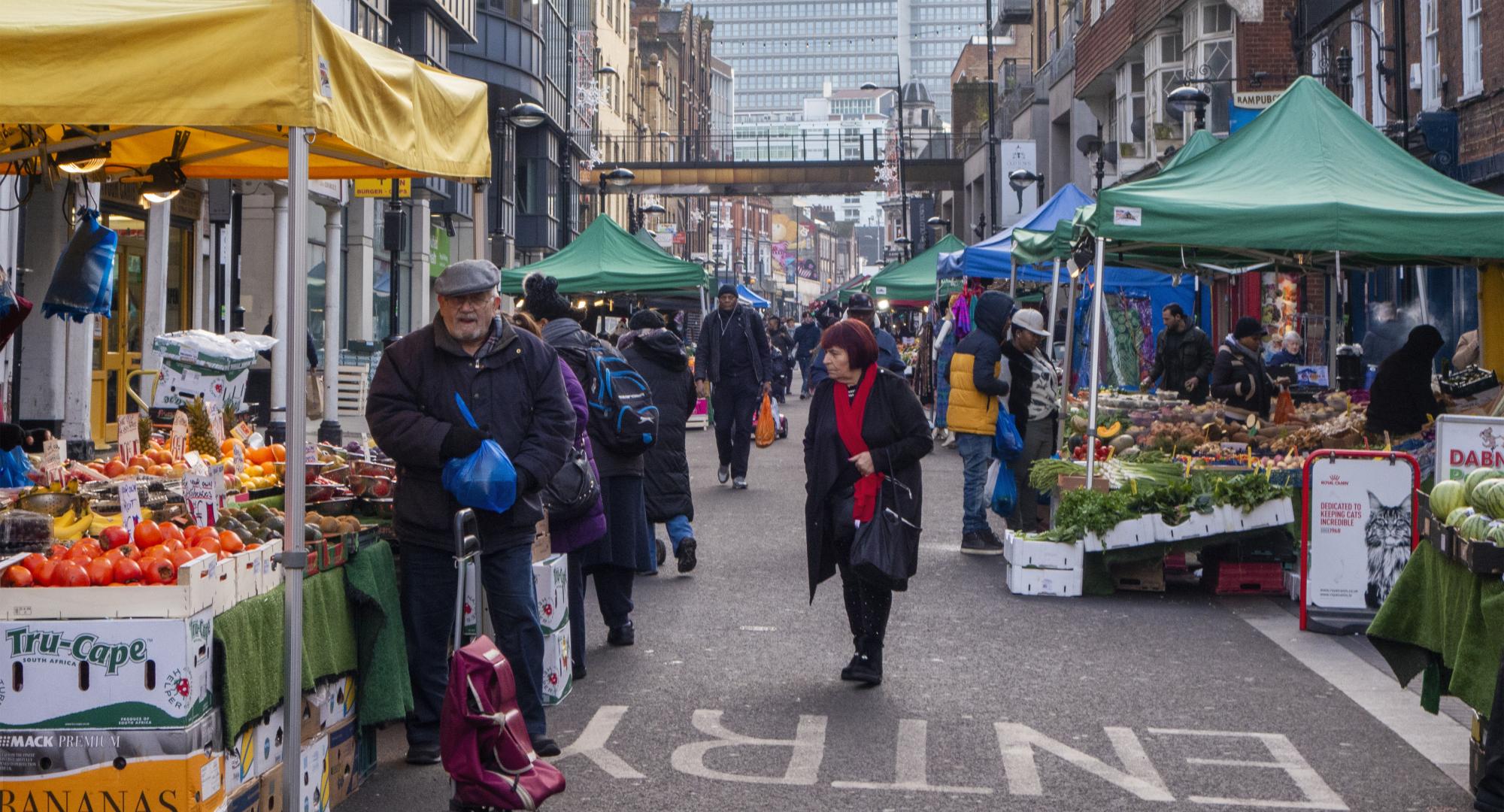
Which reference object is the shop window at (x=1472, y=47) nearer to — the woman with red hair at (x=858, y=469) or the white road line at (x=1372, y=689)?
the white road line at (x=1372, y=689)

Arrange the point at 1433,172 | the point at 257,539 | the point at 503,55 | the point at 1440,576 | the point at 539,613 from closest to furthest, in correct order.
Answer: the point at 257,539 < the point at 1440,576 < the point at 539,613 < the point at 1433,172 < the point at 503,55

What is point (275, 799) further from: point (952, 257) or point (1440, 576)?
point (952, 257)

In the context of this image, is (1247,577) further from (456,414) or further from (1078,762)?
(456,414)

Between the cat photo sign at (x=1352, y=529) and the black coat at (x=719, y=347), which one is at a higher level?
the black coat at (x=719, y=347)

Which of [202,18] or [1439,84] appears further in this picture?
[1439,84]

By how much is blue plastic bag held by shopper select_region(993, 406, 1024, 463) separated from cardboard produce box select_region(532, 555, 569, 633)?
578 centimetres

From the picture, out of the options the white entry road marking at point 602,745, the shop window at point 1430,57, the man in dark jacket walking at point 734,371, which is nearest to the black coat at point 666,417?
the white entry road marking at point 602,745

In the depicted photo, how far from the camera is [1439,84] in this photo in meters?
20.4

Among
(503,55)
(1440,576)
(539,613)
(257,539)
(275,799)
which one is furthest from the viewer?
(503,55)

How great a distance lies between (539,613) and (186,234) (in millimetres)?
18151

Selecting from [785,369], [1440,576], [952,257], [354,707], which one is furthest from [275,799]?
[785,369]

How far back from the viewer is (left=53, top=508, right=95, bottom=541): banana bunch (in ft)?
18.9

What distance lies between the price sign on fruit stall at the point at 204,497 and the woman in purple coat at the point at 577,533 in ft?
5.51

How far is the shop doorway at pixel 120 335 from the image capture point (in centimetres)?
1994
